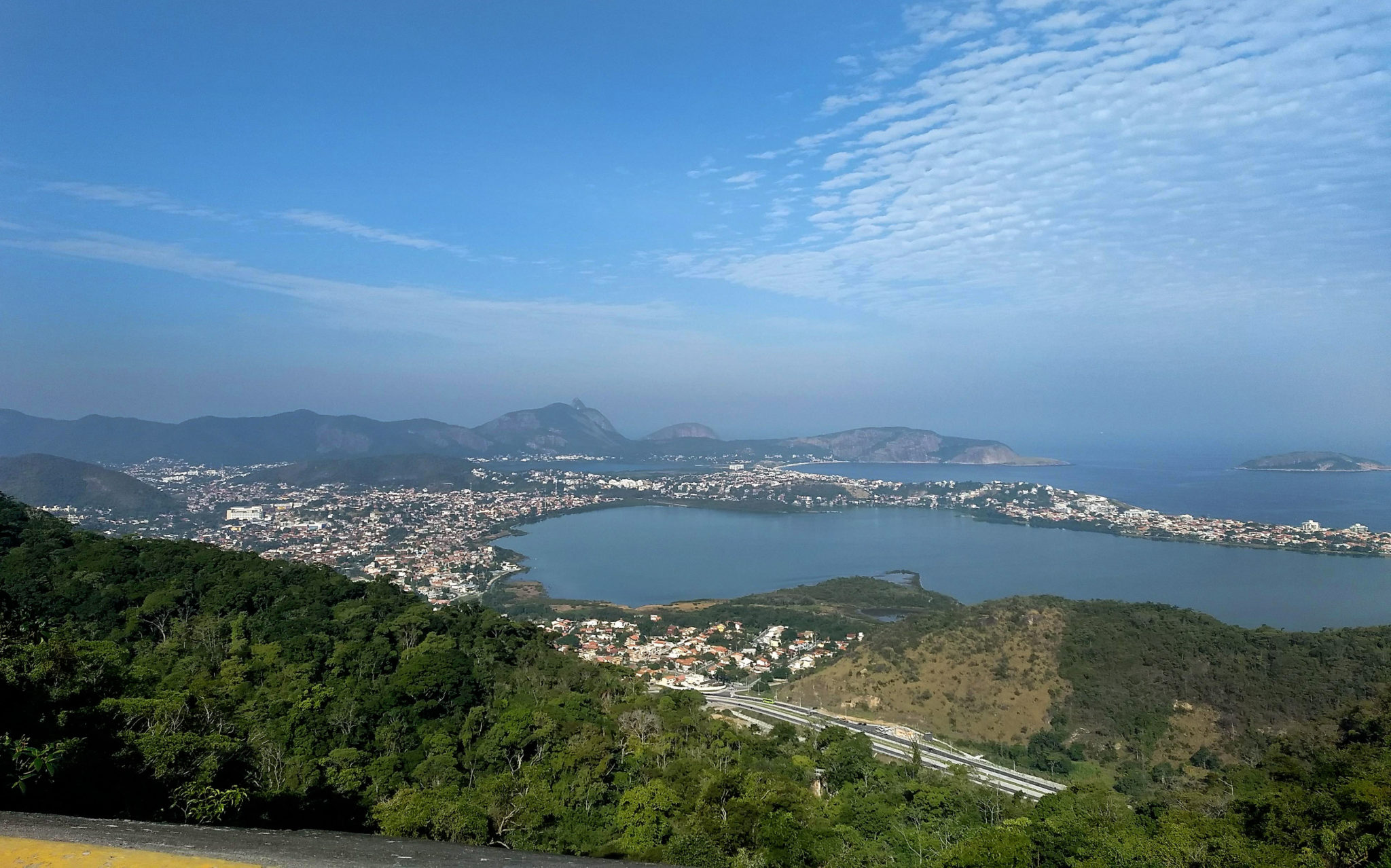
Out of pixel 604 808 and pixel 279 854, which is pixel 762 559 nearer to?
pixel 604 808

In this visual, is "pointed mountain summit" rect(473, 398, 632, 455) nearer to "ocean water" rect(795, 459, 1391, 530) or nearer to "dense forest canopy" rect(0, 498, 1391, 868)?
"ocean water" rect(795, 459, 1391, 530)

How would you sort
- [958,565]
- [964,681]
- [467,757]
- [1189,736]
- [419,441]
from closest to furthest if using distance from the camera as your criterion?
[467,757] < [1189,736] < [964,681] < [958,565] < [419,441]

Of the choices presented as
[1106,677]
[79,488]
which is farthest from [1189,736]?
[79,488]

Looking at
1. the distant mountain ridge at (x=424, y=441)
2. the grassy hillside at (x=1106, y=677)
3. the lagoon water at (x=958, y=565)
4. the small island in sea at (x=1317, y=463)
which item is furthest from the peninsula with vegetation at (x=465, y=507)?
the small island in sea at (x=1317, y=463)

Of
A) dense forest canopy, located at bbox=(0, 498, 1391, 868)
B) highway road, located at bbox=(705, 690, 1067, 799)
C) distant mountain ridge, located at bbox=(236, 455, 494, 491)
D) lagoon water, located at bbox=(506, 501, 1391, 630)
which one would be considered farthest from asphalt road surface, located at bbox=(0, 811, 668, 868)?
distant mountain ridge, located at bbox=(236, 455, 494, 491)

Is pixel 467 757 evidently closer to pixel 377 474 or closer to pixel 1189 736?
pixel 1189 736

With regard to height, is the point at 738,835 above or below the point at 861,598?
above

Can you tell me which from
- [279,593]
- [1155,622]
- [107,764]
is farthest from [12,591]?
[1155,622]
